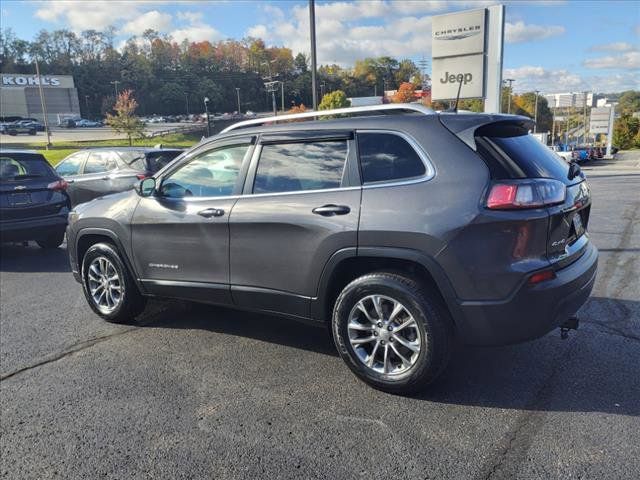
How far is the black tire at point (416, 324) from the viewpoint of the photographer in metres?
3.19

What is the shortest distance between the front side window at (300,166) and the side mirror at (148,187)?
1136 mm

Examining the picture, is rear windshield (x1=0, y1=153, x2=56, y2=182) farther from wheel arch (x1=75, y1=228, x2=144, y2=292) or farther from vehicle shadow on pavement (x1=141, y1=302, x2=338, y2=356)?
vehicle shadow on pavement (x1=141, y1=302, x2=338, y2=356)

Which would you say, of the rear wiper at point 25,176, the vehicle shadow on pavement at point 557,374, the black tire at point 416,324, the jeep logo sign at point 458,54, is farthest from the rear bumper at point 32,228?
the jeep logo sign at point 458,54

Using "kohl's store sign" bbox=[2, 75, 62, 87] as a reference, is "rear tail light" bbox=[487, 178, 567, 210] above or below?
below

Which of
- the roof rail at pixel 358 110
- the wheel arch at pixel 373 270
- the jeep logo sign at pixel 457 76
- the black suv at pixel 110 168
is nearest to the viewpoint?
the wheel arch at pixel 373 270

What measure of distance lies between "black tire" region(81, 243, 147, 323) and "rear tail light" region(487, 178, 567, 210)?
3.31 m

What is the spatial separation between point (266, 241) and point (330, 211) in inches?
23.6

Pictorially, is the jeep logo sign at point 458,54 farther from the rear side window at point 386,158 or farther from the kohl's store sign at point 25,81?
the kohl's store sign at point 25,81

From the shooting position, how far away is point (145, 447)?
9.46 ft

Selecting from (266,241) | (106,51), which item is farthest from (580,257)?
(106,51)

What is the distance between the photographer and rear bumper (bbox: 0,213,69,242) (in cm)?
770

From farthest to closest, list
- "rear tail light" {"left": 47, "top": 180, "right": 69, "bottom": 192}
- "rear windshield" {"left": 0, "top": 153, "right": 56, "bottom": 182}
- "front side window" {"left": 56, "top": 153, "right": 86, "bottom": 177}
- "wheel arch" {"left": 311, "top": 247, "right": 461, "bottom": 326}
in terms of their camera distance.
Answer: "front side window" {"left": 56, "top": 153, "right": 86, "bottom": 177} → "rear tail light" {"left": 47, "top": 180, "right": 69, "bottom": 192} → "rear windshield" {"left": 0, "top": 153, "right": 56, "bottom": 182} → "wheel arch" {"left": 311, "top": 247, "right": 461, "bottom": 326}

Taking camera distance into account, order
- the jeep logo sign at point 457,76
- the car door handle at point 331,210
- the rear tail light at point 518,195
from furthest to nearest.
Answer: the jeep logo sign at point 457,76, the car door handle at point 331,210, the rear tail light at point 518,195

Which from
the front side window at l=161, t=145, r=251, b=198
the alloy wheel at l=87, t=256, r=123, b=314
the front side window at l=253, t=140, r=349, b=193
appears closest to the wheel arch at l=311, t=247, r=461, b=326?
the front side window at l=253, t=140, r=349, b=193
